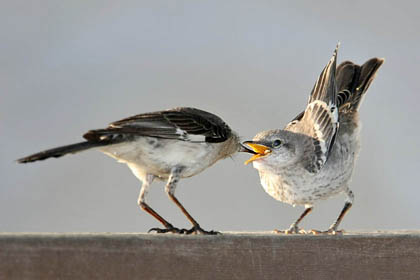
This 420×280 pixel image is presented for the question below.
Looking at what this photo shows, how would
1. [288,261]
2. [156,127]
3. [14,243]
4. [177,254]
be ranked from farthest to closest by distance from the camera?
1. [156,127]
2. [288,261]
3. [177,254]
4. [14,243]

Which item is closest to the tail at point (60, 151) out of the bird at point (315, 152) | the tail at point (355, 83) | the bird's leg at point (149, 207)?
the bird's leg at point (149, 207)

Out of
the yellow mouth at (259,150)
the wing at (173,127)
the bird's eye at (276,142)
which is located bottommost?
the yellow mouth at (259,150)

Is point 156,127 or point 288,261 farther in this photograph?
point 156,127

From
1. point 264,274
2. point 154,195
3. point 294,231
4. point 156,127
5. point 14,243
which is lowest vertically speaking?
point 154,195

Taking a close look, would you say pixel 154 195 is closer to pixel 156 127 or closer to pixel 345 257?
pixel 156 127

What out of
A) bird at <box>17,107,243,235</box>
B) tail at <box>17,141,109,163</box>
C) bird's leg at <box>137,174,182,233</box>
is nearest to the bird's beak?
bird at <box>17,107,243,235</box>

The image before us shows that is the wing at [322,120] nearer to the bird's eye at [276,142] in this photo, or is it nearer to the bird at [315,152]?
the bird at [315,152]

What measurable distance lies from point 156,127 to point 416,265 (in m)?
0.79

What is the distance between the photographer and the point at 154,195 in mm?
2965

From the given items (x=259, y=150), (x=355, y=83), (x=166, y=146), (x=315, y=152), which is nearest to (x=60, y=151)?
(x=166, y=146)

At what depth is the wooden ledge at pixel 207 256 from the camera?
1273 millimetres

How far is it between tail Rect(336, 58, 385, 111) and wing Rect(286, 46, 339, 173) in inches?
5.4

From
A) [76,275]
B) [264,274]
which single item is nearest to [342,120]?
[264,274]

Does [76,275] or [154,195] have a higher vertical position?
[76,275]
